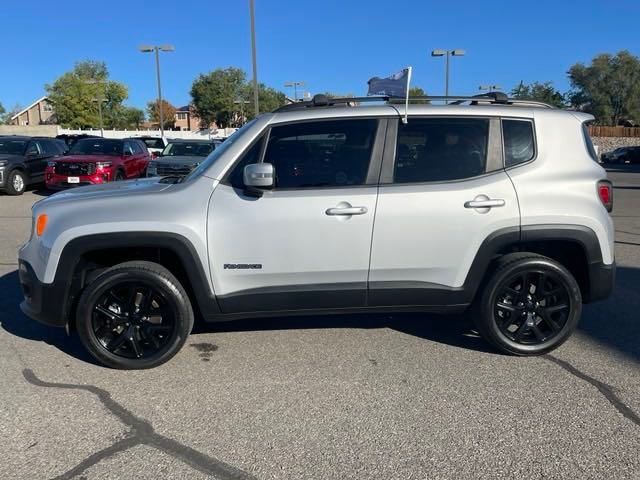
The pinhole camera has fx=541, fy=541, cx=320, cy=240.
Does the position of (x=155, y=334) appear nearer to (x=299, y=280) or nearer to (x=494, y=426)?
(x=299, y=280)

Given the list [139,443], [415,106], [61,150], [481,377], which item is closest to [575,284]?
[481,377]

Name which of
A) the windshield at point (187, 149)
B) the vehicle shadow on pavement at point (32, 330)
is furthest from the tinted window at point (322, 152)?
the windshield at point (187, 149)

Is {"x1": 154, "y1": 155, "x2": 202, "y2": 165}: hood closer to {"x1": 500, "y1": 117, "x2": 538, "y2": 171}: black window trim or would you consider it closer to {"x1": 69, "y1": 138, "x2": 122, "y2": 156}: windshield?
{"x1": 69, "y1": 138, "x2": 122, "y2": 156}: windshield

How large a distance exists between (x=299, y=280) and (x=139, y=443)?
1.50 m

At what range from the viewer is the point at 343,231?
383 cm

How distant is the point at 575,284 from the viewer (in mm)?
4051

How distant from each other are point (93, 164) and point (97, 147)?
1.58 meters

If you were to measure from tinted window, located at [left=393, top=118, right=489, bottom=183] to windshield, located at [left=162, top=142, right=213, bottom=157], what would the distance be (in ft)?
38.1

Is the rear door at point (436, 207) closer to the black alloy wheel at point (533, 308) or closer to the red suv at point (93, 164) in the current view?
the black alloy wheel at point (533, 308)

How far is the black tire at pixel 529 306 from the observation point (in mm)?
4020

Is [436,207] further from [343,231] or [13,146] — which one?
[13,146]

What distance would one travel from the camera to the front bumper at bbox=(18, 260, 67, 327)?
3.77 m

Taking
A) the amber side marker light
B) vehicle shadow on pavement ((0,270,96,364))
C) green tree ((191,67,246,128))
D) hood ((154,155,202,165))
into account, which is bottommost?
vehicle shadow on pavement ((0,270,96,364))

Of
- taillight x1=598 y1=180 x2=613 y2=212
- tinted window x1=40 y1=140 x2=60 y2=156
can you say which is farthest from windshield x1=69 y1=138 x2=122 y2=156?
taillight x1=598 y1=180 x2=613 y2=212
